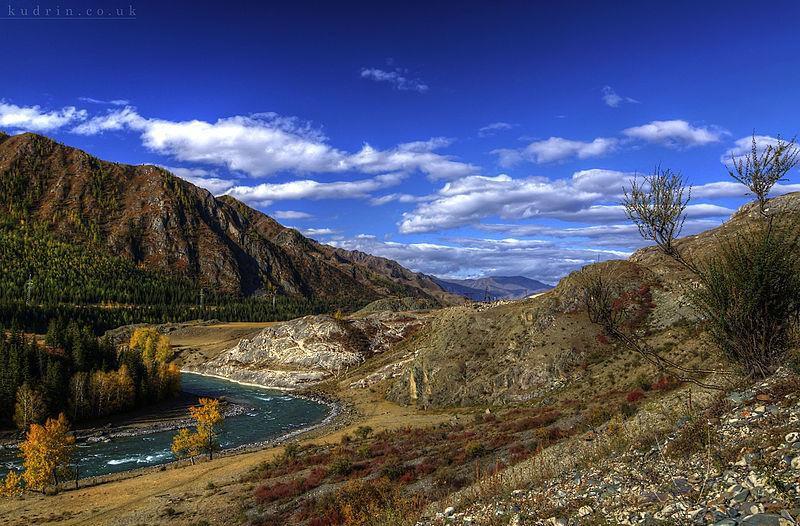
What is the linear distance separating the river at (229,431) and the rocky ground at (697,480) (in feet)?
196

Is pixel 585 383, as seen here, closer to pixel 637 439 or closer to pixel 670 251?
pixel 637 439

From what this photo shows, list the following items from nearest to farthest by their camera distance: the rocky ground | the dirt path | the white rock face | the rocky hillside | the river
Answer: the rocky ground < the dirt path < the rocky hillside < the river < the white rock face

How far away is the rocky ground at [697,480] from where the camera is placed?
935cm

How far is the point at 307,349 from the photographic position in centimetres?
13062

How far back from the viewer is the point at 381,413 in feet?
269

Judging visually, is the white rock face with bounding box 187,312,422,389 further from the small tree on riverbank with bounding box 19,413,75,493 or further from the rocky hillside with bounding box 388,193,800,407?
the small tree on riverbank with bounding box 19,413,75,493

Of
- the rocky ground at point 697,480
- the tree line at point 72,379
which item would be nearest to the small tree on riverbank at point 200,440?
the tree line at point 72,379

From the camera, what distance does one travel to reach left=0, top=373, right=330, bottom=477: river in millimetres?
59469

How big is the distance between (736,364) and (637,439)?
3989mm

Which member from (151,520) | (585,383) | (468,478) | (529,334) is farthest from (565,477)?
(529,334)

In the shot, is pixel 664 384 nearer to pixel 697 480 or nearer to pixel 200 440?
pixel 697 480

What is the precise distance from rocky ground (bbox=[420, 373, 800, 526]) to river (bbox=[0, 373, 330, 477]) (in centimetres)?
5975

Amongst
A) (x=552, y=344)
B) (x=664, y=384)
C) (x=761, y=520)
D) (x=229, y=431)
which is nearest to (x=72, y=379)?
(x=229, y=431)

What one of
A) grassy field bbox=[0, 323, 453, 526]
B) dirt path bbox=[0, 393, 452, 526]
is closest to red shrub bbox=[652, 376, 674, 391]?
grassy field bbox=[0, 323, 453, 526]
